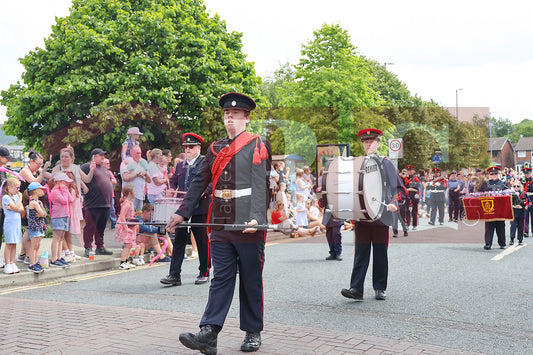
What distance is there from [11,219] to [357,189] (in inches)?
209

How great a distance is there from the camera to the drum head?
273 inches

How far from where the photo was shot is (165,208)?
26.7ft

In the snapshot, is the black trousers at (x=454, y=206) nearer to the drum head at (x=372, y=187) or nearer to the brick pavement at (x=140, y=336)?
the drum head at (x=372, y=187)

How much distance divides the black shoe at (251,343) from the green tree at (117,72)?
16.9 meters

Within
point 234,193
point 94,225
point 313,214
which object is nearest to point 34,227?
point 94,225

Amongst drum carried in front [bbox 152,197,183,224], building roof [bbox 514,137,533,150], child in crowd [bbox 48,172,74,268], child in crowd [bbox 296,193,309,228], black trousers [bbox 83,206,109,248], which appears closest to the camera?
drum carried in front [bbox 152,197,183,224]

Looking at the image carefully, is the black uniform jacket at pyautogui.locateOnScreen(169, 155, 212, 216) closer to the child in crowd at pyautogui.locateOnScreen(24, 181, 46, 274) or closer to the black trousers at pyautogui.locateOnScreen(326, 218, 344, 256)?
the child in crowd at pyautogui.locateOnScreen(24, 181, 46, 274)

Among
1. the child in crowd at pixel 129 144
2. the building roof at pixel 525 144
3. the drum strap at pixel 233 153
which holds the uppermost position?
the building roof at pixel 525 144

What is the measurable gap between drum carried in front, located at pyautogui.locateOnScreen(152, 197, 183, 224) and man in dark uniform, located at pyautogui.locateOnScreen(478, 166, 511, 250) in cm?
768

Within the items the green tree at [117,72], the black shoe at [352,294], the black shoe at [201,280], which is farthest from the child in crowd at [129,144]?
the green tree at [117,72]

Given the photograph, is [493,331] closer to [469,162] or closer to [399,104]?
[399,104]

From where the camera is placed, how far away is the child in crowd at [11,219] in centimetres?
852

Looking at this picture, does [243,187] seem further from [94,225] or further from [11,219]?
[94,225]

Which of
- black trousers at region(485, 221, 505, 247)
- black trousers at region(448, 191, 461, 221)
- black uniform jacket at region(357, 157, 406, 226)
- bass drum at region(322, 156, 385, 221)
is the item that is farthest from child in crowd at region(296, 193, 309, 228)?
black trousers at region(448, 191, 461, 221)
